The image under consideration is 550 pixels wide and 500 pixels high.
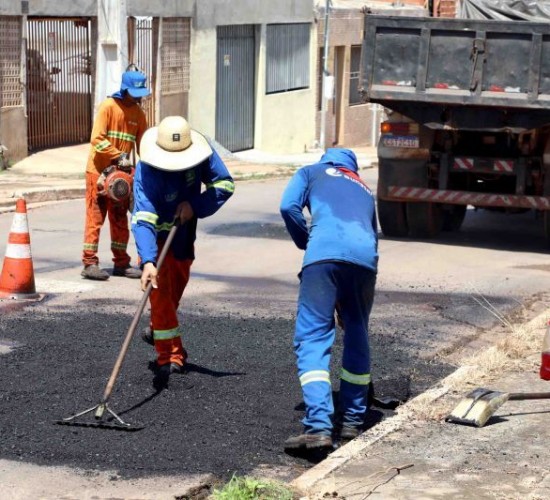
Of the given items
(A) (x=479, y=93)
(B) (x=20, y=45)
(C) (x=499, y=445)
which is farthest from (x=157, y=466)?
(B) (x=20, y=45)

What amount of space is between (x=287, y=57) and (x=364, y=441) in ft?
73.8

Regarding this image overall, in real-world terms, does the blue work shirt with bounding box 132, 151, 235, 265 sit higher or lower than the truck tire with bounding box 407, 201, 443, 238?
higher

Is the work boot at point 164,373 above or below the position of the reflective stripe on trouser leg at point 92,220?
below

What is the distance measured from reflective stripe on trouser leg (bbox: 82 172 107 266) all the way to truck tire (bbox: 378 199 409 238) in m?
4.02

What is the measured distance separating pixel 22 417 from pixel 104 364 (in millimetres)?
1199

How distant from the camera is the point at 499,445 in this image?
627 cm

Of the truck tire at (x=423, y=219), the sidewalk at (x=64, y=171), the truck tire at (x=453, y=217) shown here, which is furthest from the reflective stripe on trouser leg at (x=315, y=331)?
the sidewalk at (x=64, y=171)

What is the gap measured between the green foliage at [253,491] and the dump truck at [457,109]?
807 cm

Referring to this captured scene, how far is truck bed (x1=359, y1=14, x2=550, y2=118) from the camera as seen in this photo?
12.8 metres

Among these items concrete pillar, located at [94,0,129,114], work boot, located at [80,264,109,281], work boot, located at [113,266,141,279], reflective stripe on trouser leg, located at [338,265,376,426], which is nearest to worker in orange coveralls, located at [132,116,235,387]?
reflective stripe on trouser leg, located at [338,265,376,426]

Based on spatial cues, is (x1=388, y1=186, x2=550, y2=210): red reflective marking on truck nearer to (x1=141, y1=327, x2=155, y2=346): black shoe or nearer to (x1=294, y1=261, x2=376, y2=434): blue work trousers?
(x1=141, y1=327, x2=155, y2=346): black shoe

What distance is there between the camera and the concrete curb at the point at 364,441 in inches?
222

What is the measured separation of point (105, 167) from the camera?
1094 centimetres

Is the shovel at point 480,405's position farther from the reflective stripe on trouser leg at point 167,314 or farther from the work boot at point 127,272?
the work boot at point 127,272
